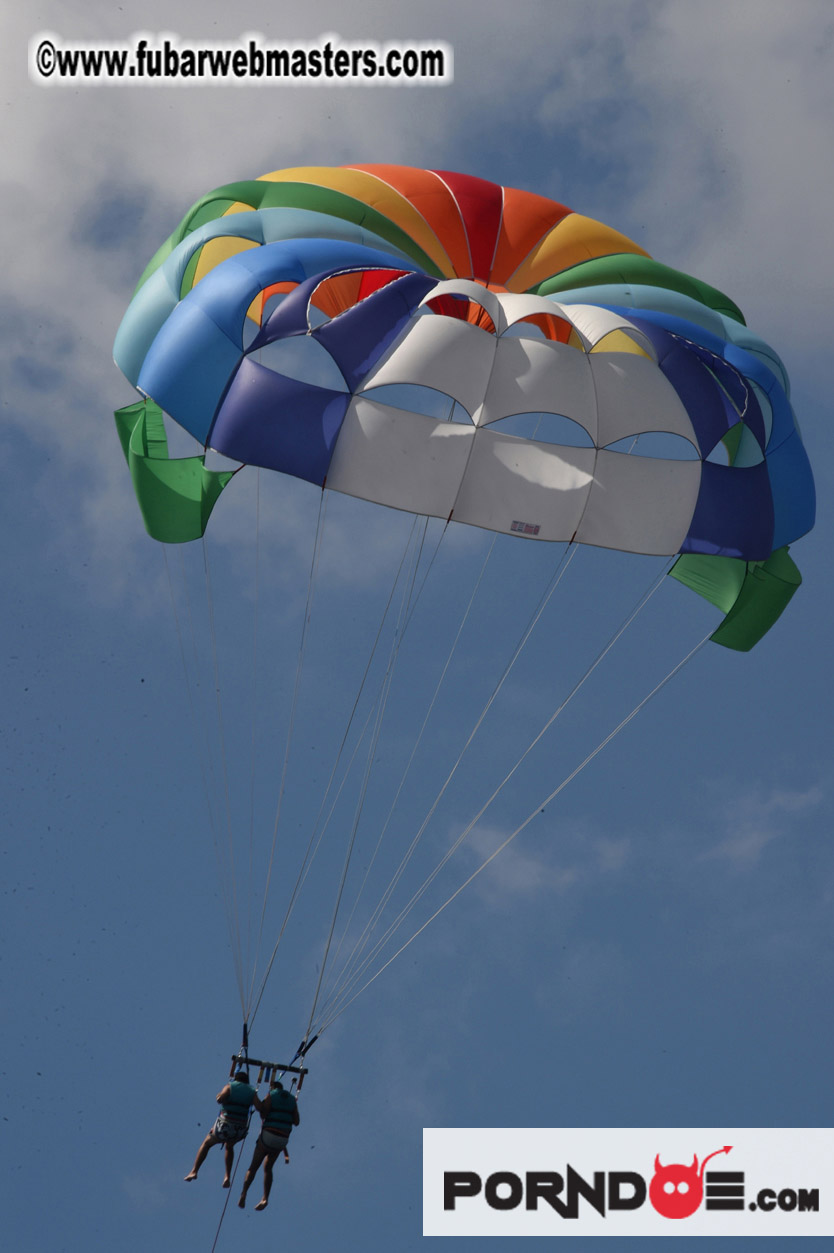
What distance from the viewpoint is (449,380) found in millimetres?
17531

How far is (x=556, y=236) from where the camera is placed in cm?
1958

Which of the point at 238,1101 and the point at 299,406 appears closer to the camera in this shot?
the point at 238,1101

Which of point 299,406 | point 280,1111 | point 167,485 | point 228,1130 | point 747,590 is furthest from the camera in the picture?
point 747,590

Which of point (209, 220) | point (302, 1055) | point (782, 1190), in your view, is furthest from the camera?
point (782, 1190)

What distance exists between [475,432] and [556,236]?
2.97 m

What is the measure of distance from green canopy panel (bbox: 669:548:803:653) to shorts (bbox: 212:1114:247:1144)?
22.6 ft

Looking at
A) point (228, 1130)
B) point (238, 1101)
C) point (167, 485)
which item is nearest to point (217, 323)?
point (167, 485)

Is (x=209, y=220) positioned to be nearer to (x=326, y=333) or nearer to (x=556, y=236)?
(x=326, y=333)

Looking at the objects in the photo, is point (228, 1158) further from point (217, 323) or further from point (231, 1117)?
point (217, 323)

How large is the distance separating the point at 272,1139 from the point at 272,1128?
0.31ft

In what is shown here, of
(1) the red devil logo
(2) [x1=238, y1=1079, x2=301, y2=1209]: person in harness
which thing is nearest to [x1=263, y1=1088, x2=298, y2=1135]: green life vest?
(2) [x1=238, y1=1079, x2=301, y2=1209]: person in harness

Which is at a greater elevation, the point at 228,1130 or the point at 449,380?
the point at 449,380

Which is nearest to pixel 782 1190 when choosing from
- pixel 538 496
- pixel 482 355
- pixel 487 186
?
pixel 538 496

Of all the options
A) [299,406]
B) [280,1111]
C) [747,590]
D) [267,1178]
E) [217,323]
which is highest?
[217,323]
